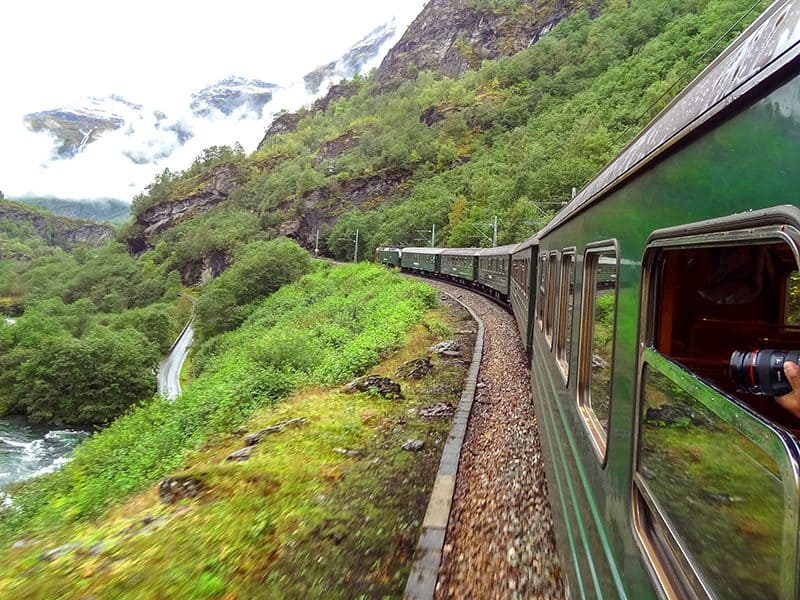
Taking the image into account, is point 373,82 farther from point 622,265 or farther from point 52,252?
point 622,265

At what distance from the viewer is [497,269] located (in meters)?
17.3

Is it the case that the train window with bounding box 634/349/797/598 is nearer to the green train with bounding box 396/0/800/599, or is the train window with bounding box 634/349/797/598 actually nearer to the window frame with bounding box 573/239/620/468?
the green train with bounding box 396/0/800/599

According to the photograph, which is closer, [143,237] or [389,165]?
[389,165]

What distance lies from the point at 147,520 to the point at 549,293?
480cm

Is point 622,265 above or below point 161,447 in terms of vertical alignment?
above

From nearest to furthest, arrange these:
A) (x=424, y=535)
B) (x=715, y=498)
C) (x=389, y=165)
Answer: (x=715, y=498) < (x=424, y=535) < (x=389, y=165)

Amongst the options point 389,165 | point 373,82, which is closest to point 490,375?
point 389,165

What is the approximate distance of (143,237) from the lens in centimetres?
9775

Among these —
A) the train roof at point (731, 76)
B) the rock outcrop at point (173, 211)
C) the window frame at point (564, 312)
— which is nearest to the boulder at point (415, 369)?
the window frame at point (564, 312)

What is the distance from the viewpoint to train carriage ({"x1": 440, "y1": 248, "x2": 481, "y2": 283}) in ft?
73.2

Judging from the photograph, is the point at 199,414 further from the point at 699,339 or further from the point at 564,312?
the point at 699,339

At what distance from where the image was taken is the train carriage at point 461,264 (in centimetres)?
2231

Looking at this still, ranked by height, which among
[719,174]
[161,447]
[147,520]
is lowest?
[161,447]

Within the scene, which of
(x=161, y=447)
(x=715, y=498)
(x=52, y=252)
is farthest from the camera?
(x=52, y=252)
